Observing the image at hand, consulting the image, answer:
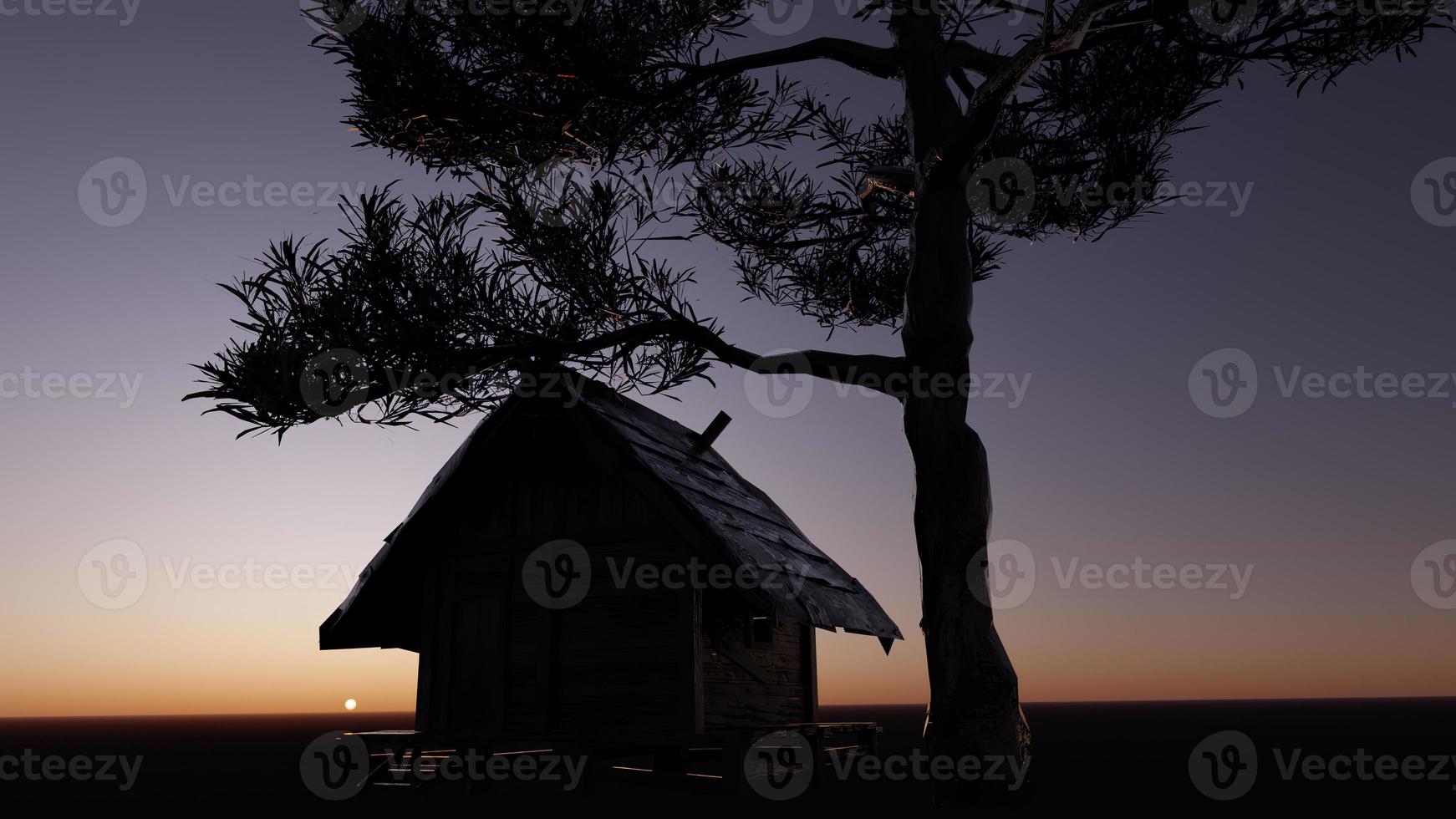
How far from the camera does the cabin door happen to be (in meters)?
13.4

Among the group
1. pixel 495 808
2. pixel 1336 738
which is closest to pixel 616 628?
pixel 495 808

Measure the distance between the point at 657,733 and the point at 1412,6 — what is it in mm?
11316

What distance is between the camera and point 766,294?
55.9 feet
